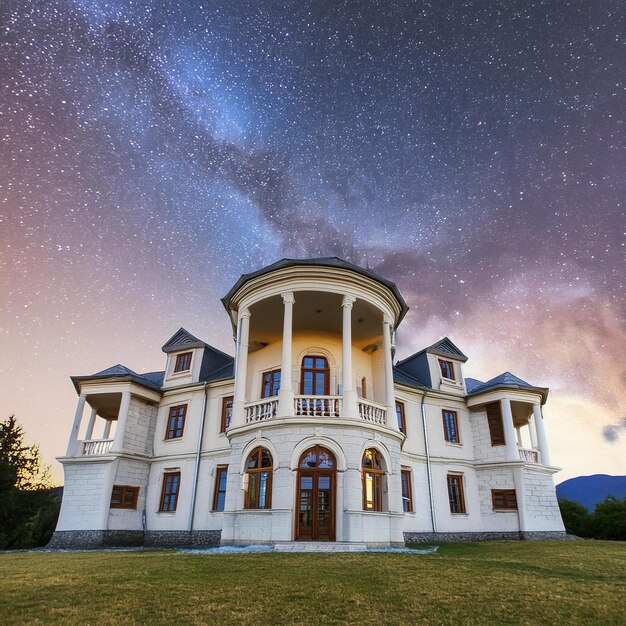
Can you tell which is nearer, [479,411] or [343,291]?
[343,291]

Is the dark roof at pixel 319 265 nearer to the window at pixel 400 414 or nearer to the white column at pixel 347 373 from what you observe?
the white column at pixel 347 373

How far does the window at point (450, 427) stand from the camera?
81.3 feet

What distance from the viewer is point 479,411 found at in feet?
83.9

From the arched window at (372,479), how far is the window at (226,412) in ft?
28.8

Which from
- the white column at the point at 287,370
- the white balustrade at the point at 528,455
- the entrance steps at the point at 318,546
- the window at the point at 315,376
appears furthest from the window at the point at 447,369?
the entrance steps at the point at 318,546

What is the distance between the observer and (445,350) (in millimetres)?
27172

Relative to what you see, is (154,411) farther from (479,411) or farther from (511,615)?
(511,615)

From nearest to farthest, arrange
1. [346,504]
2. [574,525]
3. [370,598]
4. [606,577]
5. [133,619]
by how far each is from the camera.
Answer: [133,619] < [370,598] < [606,577] < [346,504] < [574,525]

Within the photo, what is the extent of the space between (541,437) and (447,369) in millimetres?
6034

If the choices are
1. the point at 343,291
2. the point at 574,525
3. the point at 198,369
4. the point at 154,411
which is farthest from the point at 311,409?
the point at 574,525

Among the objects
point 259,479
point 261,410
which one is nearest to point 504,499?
point 259,479

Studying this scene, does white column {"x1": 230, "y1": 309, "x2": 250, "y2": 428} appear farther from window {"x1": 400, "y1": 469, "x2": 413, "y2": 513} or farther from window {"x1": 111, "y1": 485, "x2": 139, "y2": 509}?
window {"x1": 400, "y1": 469, "x2": 413, "y2": 513}

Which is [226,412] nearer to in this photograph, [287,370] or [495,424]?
[287,370]

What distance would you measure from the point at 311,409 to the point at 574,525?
27.3m
